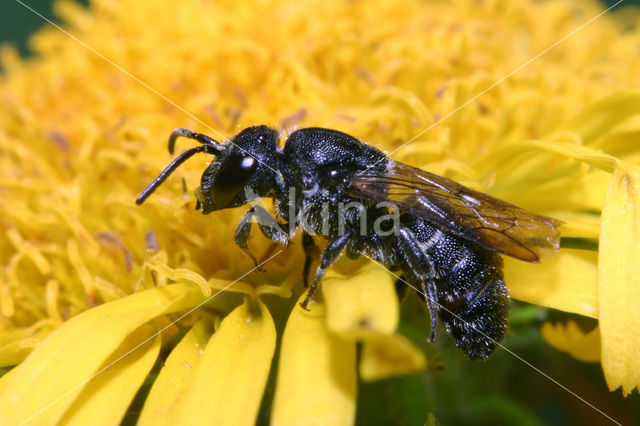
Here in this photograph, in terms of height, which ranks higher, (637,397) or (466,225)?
(466,225)

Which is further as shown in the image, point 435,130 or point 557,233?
point 435,130

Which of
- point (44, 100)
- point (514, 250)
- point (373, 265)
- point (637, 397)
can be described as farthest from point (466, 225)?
point (44, 100)

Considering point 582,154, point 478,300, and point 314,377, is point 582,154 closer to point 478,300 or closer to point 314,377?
point 478,300

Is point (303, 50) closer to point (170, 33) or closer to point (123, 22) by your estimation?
point (170, 33)

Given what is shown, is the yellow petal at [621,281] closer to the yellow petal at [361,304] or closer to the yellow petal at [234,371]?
the yellow petal at [361,304]

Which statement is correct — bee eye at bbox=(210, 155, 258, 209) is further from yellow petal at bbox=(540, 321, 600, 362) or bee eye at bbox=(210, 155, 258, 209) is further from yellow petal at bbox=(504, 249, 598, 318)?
yellow petal at bbox=(540, 321, 600, 362)

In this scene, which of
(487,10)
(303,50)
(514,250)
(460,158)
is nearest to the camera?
(514,250)

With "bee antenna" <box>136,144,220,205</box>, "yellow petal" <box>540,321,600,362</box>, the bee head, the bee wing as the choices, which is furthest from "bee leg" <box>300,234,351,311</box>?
"yellow petal" <box>540,321,600,362</box>
